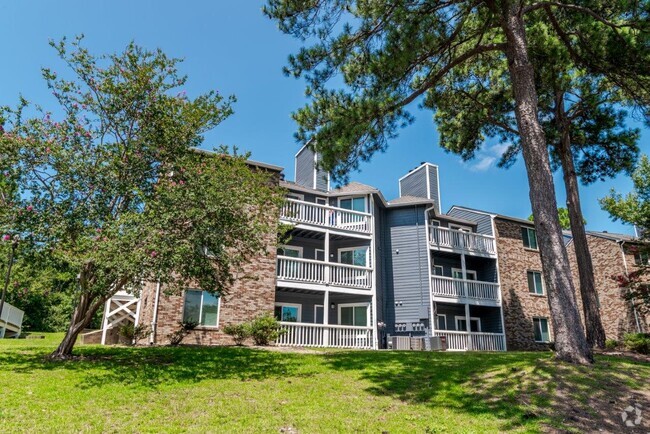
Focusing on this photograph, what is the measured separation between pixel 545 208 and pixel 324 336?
10856mm

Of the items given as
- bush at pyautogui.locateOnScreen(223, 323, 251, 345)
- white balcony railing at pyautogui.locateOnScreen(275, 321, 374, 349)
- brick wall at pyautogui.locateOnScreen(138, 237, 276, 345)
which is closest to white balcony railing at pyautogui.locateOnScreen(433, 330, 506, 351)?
white balcony railing at pyautogui.locateOnScreen(275, 321, 374, 349)

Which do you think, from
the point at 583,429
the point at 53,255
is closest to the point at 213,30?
the point at 53,255

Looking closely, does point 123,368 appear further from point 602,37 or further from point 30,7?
point 602,37

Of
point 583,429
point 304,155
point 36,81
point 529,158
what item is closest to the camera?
point 583,429

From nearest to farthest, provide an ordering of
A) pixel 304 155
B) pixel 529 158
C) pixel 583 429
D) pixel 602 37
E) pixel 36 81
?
pixel 583 429 → pixel 529 158 → pixel 36 81 → pixel 602 37 → pixel 304 155

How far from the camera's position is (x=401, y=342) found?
61.7 ft

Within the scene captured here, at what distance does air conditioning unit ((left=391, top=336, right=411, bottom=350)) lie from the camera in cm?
1866

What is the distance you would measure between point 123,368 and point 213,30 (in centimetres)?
1069

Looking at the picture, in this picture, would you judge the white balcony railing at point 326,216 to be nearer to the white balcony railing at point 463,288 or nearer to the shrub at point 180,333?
the white balcony railing at point 463,288

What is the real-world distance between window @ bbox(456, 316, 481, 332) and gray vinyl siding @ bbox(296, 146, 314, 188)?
11.2m

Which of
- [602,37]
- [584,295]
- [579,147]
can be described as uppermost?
[602,37]

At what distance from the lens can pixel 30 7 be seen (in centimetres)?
1127

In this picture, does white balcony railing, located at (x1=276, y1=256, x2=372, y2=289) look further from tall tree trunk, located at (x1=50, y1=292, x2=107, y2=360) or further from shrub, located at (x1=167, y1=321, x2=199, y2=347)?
tall tree trunk, located at (x1=50, y1=292, x2=107, y2=360)

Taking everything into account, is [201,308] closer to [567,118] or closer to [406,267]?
[406,267]
